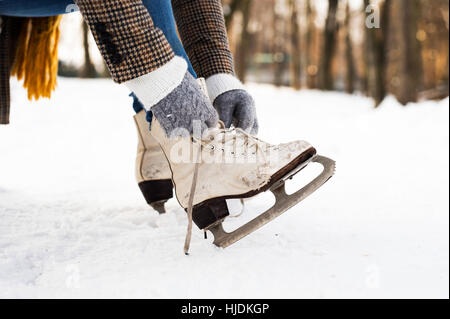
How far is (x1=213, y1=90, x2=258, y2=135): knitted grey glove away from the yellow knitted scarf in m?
0.76

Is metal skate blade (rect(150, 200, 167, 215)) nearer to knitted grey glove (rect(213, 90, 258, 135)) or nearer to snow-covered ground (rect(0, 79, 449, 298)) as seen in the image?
snow-covered ground (rect(0, 79, 449, 298))

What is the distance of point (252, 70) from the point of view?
82.1 ft

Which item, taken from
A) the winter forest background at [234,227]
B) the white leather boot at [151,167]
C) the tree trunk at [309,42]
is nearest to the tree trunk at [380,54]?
the winter forest background at [234,227]

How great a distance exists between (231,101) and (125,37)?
1.41 feet

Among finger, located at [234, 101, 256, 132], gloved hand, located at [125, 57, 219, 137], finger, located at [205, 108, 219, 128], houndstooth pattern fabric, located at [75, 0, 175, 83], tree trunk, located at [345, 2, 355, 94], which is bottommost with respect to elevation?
tree trunk, located at [345, 2, 355, 94]

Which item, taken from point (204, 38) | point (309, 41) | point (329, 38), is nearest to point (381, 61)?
point (329, 38)

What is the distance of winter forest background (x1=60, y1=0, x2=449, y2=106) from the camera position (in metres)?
5.01

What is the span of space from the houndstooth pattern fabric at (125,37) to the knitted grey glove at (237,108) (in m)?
0.33

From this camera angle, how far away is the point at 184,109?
0.96 meters

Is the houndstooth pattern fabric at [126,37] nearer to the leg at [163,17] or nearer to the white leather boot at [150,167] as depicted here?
the leg at [163,17]

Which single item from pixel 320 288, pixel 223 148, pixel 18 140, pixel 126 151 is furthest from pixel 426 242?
pixel 18 140

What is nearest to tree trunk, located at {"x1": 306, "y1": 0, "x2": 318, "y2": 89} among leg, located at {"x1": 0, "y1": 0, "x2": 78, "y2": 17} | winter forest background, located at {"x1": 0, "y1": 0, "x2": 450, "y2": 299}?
winter forest background, located at {"x1": 0, "y1": 0, "x2": 450, "y2": 299}

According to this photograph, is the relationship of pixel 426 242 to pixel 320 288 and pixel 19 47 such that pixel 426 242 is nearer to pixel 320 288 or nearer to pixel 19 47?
pixel 320 288

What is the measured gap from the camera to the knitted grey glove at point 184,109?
955 mm
